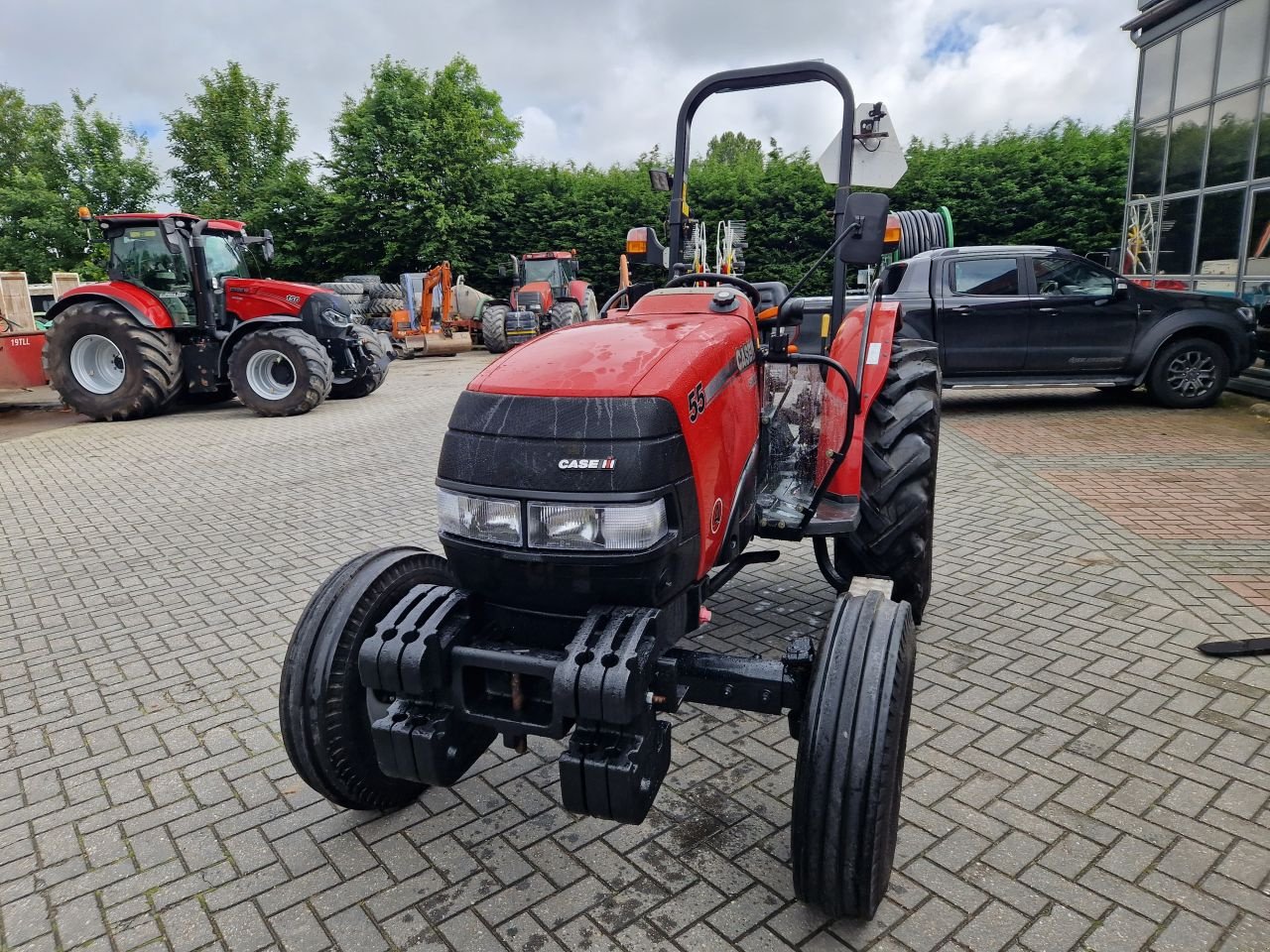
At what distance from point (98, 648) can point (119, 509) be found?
2.99m

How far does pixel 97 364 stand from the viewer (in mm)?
10875

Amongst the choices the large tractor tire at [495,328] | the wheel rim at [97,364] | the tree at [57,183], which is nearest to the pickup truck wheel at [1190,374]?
the large tractor tire at [495,328]

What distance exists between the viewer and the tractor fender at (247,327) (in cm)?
1062

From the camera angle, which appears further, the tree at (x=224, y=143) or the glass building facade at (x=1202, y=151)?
the tree at (x=224, y=143)

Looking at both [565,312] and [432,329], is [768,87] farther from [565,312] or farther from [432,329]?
[432,329]

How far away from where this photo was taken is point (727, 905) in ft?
7.43

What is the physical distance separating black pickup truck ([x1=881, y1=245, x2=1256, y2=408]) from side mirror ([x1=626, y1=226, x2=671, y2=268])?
21.4 ft

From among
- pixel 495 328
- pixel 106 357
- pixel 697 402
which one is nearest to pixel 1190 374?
pixel 697 402

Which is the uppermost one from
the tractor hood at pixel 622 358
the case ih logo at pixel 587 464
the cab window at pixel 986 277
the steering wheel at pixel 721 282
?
the cab window at pixel 986 277

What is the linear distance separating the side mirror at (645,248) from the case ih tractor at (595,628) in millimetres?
795

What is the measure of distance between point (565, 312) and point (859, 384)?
14.4 m

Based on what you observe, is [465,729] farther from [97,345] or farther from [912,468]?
[97,345]

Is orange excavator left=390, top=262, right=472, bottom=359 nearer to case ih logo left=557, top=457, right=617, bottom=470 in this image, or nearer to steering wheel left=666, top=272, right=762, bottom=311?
steering wheel left=666, top=272, right=762, bottom=311

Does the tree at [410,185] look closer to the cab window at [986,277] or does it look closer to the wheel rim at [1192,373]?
the cab window at [986,277]
